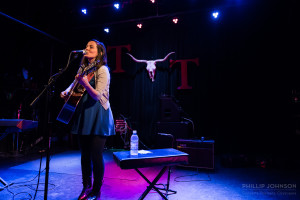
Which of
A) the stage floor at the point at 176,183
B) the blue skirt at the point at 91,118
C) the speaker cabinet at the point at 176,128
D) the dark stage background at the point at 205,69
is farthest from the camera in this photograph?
the dark stage background at the point at 205,69

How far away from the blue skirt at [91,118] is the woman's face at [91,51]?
0.23m

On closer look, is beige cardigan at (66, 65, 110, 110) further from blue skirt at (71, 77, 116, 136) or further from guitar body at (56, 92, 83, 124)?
guitar body at (56, 92, 83, 124)

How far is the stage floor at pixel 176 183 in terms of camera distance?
2.42 metres

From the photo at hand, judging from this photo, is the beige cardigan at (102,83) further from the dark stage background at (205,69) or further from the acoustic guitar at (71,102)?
the dark stage background at (205,69)

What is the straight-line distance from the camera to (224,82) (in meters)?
5.34

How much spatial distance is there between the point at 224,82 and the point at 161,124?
2.27 meters

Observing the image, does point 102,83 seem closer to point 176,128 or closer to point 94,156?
point 94,156

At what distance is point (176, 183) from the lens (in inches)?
115

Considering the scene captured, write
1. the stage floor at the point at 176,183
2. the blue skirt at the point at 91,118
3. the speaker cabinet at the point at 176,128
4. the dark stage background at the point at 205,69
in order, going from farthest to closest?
the dark stage background at the point at 205,69 < the speaker cabinet at the point at 176,128 < the stage floor at the point at 176,183 < the blue skirt at the point at 91,118

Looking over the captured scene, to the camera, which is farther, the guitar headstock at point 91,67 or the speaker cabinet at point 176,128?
the speaker cabinet at point 176,128

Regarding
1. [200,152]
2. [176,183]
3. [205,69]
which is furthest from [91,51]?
[205,69]

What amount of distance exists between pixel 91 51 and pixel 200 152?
2645 millimetres

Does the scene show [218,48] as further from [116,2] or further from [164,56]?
[116,2]

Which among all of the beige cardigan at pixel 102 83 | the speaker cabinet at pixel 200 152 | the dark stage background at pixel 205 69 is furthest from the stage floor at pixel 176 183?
the dark stage background at pixel 205 69
